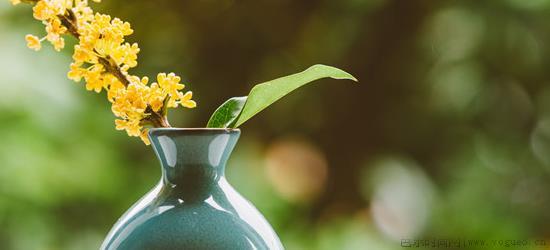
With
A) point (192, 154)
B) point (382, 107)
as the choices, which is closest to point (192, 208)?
point (192, 154)

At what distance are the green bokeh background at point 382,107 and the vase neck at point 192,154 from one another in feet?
3.89

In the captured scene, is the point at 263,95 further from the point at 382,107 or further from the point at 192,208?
the point at 382,107

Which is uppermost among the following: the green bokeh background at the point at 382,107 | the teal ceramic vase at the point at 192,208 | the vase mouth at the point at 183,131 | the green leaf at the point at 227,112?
the green bokeh background at the point at 382,107

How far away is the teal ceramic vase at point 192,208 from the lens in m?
0.57

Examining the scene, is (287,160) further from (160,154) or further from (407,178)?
(160,154)

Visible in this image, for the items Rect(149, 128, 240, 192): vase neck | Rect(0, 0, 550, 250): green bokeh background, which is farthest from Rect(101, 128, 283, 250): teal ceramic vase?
Rect(0, 0, 550, 250): green bokeh background

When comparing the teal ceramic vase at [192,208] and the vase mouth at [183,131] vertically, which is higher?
the vase mouth at [183,131]

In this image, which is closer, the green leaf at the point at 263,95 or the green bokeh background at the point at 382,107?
the green leaf at the point at 263,95

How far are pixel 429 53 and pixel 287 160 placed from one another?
1.43ft

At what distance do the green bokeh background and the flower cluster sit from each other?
1.20 meters

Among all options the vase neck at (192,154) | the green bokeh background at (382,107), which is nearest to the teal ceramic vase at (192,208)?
the vase neck at (192,154)

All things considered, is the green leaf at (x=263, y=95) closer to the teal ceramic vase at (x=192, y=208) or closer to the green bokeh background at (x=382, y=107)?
the teal ceramic vase at (x=192, y=208)

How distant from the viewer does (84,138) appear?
1692 mm

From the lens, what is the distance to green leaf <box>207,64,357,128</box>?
1.95 ft
